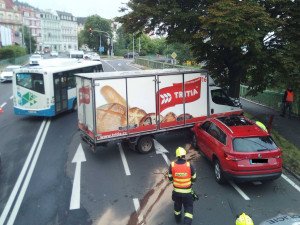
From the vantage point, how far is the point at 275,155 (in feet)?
25.9

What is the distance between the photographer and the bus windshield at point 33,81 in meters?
15.0

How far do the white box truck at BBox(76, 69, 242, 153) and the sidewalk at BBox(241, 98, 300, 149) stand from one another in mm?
3491

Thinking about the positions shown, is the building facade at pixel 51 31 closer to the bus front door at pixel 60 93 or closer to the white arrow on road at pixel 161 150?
the bus front door at pixel 60 93

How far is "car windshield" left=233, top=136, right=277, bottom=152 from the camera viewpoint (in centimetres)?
792

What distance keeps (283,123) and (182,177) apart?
10.0 m

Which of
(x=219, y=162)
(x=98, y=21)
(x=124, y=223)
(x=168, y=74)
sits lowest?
(x=124, y=223)

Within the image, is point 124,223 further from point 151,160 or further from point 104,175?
point 151,160

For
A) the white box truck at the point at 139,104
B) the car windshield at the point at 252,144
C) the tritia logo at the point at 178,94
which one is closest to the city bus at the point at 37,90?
the white box truck at the point at 139,104

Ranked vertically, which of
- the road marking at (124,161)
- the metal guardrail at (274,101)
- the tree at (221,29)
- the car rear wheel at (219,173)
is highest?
the tree at (221,29)

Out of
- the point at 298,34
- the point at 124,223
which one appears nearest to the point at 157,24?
the point at 298,34

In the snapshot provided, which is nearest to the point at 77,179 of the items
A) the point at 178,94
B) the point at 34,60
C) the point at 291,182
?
the point at 178,94

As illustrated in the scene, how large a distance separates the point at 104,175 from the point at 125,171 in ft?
2.27

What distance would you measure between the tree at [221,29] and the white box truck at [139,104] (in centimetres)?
192

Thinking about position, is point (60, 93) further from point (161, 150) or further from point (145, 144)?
point (161, 150)
